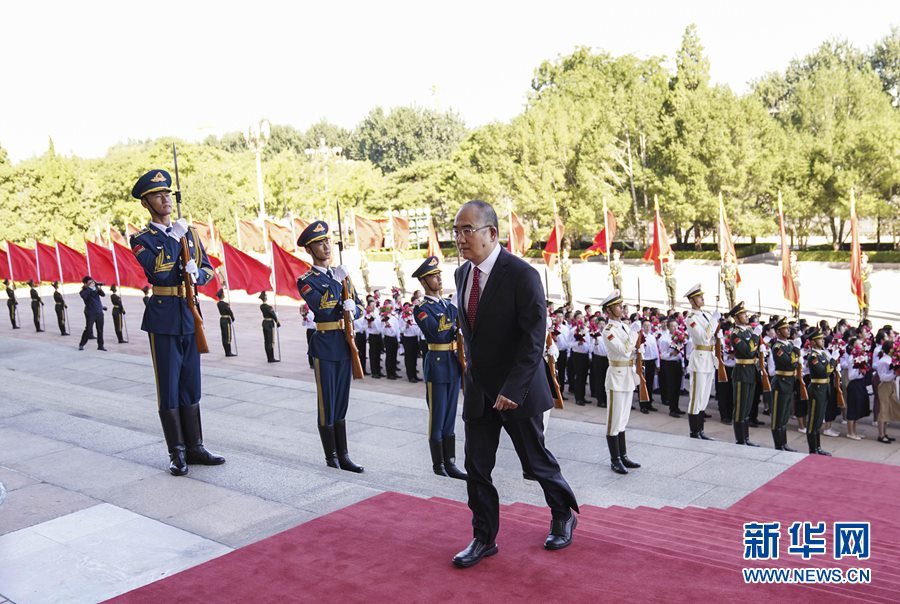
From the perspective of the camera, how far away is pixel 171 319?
18.3 feet

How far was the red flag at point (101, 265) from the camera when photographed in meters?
18.6

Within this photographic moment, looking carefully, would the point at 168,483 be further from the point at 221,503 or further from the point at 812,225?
the point at 812,225

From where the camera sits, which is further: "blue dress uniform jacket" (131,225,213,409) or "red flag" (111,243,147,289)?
"red flag" (111,243,147,289)

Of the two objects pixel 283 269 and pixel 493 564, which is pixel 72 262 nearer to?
pixel 283 269

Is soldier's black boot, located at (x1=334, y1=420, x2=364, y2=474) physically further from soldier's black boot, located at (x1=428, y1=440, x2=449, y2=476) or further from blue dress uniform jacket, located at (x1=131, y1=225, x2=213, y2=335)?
blue dress uniform jacket, located at (x1=131, y1=225, x2=213, y2=335)

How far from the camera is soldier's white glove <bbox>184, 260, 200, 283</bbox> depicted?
18.0ft

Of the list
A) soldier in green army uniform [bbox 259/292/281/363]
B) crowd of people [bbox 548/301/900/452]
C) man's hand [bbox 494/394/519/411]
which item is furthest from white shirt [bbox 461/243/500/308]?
soldier in green army uniform [bbox 259/292/281/363]

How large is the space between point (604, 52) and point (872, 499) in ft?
174

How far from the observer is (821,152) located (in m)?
34.5

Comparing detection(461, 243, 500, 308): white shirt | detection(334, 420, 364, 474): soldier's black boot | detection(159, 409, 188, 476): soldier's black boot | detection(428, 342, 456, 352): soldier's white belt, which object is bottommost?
detection(334, 420, 364, 474): soldier's black boot

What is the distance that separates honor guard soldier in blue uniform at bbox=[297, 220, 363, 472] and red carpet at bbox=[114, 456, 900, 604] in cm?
170

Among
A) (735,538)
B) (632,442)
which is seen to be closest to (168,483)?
(735,538)

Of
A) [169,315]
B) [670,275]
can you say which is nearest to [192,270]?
[169,315]

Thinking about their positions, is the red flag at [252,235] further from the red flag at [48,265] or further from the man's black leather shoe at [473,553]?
the man's black leather shoe at [473,553]
